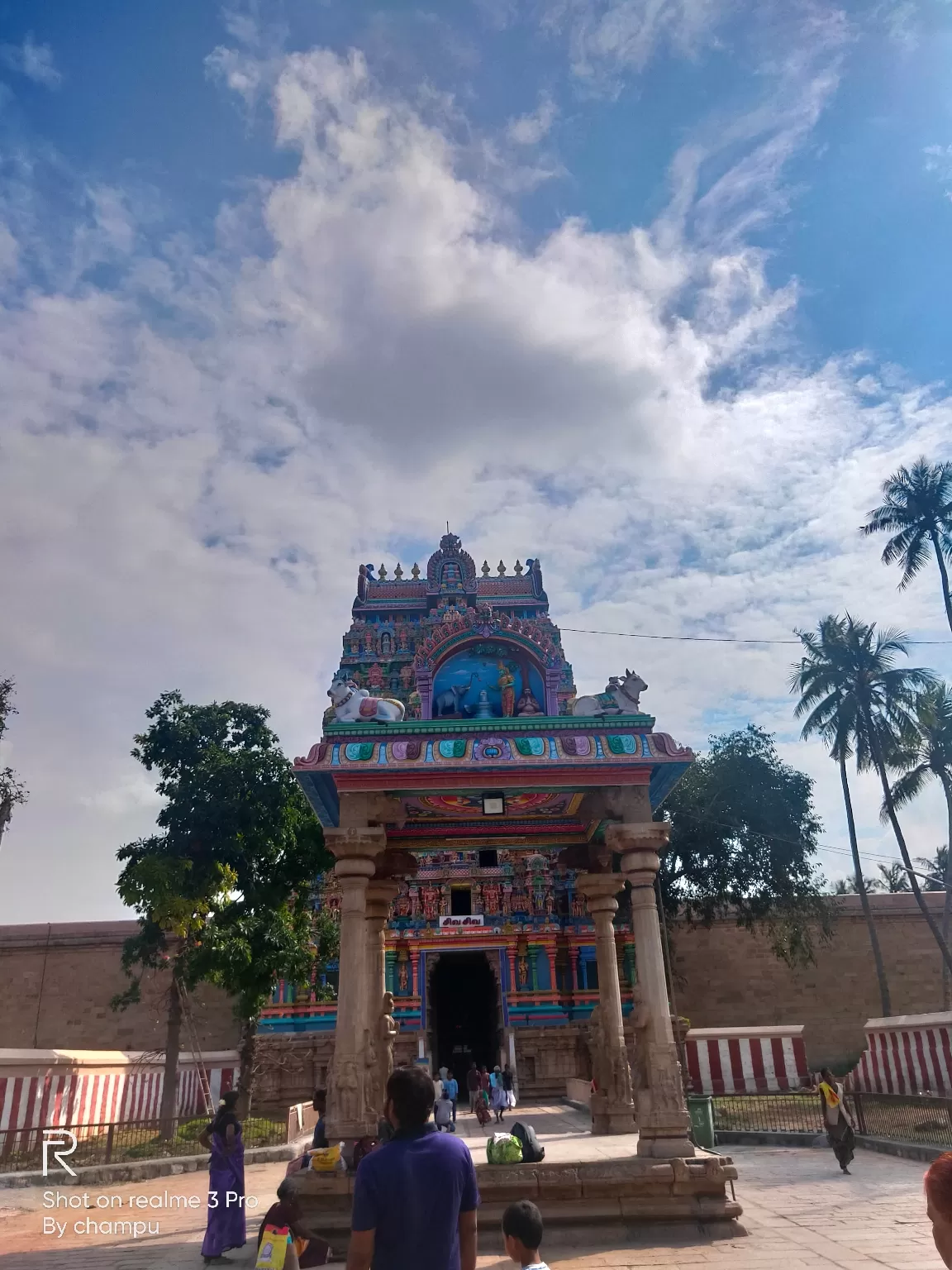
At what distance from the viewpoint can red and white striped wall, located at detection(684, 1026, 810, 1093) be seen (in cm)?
1850

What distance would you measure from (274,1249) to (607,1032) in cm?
704

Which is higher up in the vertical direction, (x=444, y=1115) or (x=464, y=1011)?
(x=464, y=1011)

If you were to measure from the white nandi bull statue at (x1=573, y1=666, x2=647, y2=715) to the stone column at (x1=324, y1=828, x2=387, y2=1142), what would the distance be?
2.85 m

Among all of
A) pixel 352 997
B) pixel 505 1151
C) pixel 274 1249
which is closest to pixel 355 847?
pixel 352 997

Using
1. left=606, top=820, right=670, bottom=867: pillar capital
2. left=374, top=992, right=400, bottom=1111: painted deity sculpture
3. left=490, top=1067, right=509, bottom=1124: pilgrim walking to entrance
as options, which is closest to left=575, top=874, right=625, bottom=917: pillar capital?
left=606, top=820, right=670, bottom=867: pillar capital

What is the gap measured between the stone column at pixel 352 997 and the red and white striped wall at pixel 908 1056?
10.6 metres

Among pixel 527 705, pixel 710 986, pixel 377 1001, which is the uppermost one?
pixel 527 705

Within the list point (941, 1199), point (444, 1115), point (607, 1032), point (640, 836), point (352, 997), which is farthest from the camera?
point (607, 1032)

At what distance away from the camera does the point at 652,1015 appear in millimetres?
9297

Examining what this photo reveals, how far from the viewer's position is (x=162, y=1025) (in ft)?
87.5

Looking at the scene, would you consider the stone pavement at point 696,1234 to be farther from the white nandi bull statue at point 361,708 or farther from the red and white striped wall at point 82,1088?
the white nandi bull statue at point 361,708

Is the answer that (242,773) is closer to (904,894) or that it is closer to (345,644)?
(345,644)

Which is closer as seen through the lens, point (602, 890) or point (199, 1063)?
point (602, 890)

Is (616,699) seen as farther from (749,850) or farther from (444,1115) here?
(749,850)
